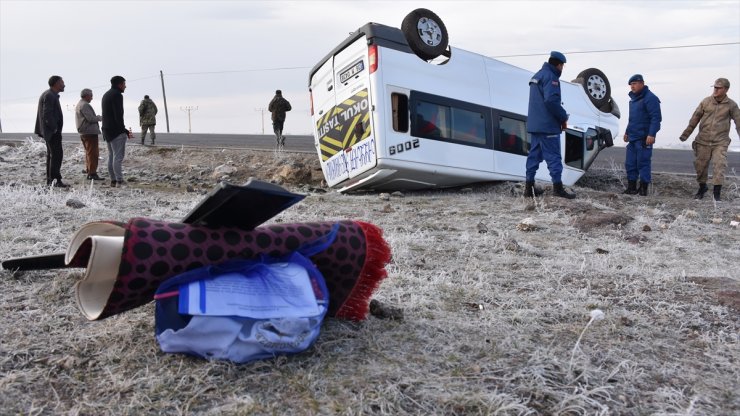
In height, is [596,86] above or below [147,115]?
above

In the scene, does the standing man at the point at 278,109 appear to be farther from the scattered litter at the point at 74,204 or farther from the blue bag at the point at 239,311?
the blue bag at the point at 239,311

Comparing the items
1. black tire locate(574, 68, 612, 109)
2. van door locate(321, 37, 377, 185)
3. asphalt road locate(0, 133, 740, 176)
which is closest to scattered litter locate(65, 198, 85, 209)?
van door locate(321, 37, 377, 185)

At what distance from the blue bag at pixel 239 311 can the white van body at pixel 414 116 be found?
207 inches

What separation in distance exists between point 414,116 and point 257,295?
5742mm

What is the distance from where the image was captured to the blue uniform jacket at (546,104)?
7.45m

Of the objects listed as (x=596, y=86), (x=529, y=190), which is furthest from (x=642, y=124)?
(x=529, y=190)

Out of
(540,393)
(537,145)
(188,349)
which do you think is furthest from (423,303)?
(537,145)

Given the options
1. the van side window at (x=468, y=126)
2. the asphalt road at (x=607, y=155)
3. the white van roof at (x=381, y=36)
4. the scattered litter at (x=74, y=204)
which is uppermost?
the white van roof at (x=381, y=36)

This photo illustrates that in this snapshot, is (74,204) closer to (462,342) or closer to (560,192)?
(462,342)

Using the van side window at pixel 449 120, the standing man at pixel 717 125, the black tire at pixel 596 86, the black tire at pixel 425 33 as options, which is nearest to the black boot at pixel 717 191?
the standing man at pixel 717 125

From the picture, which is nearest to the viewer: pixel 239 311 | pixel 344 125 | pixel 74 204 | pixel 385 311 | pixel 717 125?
pixel 239 311

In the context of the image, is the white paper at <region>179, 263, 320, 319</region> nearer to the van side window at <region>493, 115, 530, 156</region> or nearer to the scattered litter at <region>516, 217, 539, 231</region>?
the scattered litter at <region>516, 217, 539, 231</region>

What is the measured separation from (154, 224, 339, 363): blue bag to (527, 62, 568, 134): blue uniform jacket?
5.83 meters

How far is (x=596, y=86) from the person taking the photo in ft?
33.9
